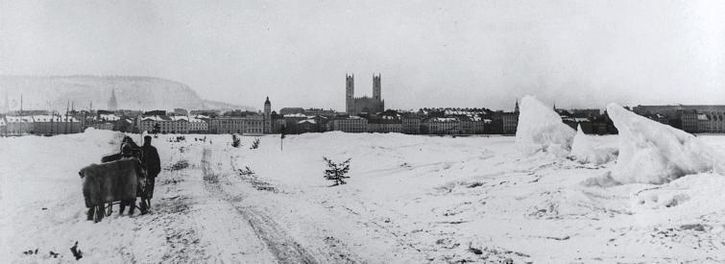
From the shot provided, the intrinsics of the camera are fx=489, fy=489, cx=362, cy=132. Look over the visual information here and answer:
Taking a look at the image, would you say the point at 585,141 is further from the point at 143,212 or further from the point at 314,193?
the point at 143,212

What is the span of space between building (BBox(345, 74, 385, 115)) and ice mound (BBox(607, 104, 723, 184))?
15591 cm

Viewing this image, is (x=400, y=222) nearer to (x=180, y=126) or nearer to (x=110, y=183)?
(x=110, y=183)

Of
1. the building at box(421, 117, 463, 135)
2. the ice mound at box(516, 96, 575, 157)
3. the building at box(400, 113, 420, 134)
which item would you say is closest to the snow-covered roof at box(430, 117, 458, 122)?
the building at box(421, 117, 463, 135)

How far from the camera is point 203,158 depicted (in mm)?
33875

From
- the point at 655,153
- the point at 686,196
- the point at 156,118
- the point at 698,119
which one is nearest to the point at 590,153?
the point at 655,153

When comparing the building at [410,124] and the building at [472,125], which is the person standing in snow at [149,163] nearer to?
the building at [410,124]

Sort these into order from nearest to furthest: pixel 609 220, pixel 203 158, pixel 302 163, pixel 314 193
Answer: pixel 609 220
pixel 314 193
pixel 302 163
pixel 203 158

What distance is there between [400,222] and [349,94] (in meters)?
165

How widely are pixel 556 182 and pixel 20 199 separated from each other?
14646 mm

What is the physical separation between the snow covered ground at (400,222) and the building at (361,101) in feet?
503

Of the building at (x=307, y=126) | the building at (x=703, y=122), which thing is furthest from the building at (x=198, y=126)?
the building at (x=703, y=122)

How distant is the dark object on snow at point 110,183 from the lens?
10805 millimetres

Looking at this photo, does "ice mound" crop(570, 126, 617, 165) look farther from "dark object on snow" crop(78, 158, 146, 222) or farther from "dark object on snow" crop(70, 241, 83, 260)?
"dark object on snow" crop(70, 241, 83, 260)

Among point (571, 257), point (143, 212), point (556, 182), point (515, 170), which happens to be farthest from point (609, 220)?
point (143, 212)
